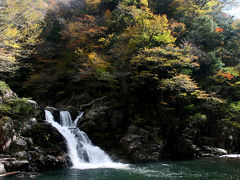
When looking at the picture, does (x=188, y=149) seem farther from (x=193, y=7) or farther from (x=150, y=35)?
(x=193, y=7)

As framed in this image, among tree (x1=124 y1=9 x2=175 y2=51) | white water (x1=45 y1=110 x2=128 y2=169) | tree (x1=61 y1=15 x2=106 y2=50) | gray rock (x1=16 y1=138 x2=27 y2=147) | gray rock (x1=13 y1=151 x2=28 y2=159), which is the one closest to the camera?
gray rock (x1=13 y1=151 x2=28 y2=159)

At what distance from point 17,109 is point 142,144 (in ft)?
30.9

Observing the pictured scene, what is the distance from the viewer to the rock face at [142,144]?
1492 cm

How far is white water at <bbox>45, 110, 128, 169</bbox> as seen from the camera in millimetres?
13227

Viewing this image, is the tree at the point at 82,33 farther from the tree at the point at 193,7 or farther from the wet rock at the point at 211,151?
the wet rock at the point at 211,151

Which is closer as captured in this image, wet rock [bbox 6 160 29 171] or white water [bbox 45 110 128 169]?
wet rock [bbox 6 160 29 171]

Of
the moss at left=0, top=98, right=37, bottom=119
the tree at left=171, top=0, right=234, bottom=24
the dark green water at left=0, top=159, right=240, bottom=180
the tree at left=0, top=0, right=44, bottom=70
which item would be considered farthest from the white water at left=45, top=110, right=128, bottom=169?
the tree at left=171, top=0, right=234, bottom=24

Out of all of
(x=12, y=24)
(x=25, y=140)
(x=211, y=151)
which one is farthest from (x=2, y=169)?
(x=211, y=151)

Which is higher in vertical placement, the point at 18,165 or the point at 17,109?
the point at 17,109

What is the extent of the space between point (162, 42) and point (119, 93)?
6422 millimetres

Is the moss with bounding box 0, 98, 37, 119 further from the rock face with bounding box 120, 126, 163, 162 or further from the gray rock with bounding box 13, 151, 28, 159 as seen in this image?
the rock face with bounding box 120, 126, 163, 162

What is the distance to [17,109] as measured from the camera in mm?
12930

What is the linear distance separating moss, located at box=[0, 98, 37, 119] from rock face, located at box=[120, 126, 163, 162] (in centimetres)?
742

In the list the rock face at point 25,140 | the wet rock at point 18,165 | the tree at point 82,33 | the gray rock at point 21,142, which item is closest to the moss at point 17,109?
the rock face at point 25,140
